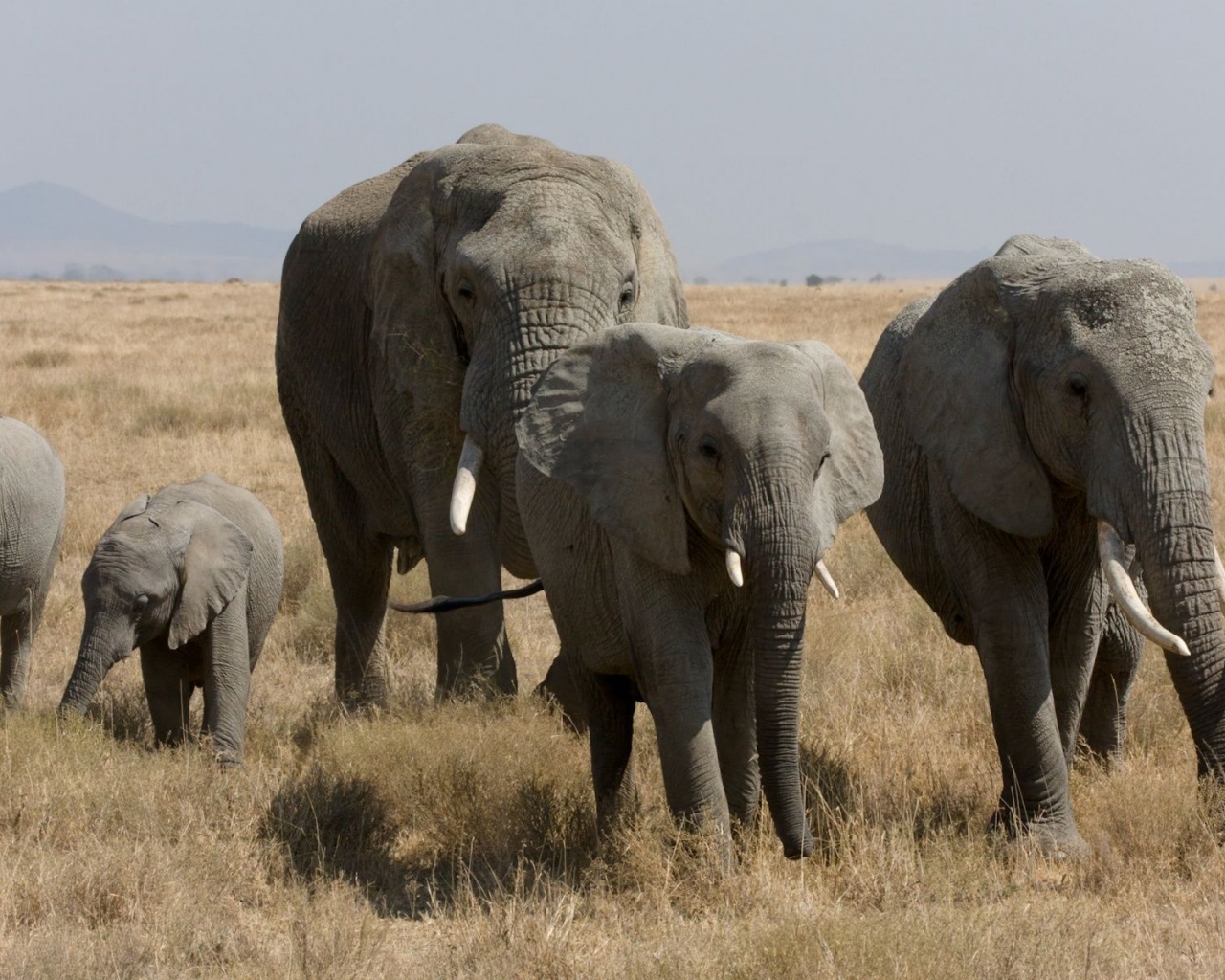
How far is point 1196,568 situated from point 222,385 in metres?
15.0

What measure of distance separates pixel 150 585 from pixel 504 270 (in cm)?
176

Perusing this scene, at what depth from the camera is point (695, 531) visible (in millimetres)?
4520

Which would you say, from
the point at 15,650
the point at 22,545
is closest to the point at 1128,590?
the point at 22,545

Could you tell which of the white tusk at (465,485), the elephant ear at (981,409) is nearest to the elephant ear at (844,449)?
the elephant ear at (981,409)

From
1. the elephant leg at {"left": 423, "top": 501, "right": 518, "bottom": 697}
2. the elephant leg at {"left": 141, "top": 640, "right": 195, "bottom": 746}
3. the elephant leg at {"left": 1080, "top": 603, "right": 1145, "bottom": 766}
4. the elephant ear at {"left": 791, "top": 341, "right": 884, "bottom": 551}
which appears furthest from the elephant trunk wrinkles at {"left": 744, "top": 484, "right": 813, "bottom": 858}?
the elephant leg at {"left": 141, "top": 640, "right": 195, "bottom": 746}

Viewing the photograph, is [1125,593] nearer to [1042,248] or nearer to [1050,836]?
[1050,836]

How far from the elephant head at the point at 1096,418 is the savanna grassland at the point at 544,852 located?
2.58 feet

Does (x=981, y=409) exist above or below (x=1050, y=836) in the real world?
above

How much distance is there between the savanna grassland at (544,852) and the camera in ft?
13.9

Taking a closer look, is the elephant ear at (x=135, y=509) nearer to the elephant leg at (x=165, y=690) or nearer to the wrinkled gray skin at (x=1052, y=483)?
the elephant leg at (x=165, y=690)

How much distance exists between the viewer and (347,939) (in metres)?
4.35

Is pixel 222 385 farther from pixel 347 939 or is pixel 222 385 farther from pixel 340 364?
pixel 347 939

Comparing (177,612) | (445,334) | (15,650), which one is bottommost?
(15,650)

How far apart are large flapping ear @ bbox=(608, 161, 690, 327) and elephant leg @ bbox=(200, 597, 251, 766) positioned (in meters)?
2.00
